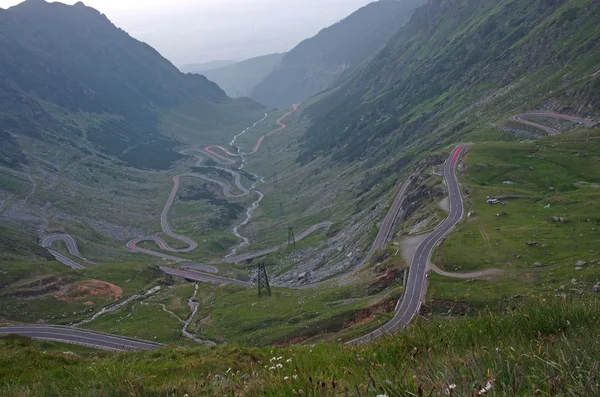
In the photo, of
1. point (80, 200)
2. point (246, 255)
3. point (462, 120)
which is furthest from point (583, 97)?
point (80, 200)

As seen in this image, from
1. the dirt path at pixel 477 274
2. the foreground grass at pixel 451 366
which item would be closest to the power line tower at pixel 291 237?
the dirt path at pixel 477 274

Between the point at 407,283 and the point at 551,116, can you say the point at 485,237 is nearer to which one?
the point at 407,283

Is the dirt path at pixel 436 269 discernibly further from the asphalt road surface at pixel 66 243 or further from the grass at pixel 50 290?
the asphalt road surface at pixel 66 243

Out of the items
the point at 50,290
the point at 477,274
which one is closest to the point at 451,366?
the point at 477,274

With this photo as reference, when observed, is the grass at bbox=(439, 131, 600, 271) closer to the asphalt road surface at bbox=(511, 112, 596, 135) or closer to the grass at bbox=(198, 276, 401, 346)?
the grass at bbox=(198, 276, 401, 346)

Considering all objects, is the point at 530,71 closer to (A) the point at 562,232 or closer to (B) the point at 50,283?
(A) the point at 562,232

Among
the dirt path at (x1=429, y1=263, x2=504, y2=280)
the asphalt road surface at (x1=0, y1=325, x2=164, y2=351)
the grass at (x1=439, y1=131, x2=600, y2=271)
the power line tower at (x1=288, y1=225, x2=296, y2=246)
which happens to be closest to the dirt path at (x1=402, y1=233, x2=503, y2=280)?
the dirt path at (x1=429, y1=263, x2=504, y2=280)
